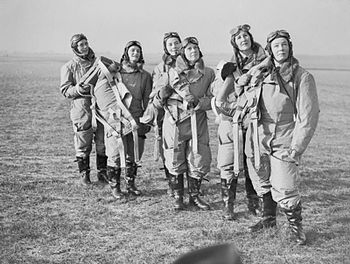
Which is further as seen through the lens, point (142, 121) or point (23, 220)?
point (142, 121)

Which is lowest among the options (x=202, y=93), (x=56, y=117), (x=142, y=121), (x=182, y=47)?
(x=56, y=117)

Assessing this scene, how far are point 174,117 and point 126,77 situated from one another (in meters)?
1.01

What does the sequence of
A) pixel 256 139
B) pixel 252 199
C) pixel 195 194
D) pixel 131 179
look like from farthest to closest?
pixel 131 179, pixel 195 194, pixel 252 199, pixel 256 139

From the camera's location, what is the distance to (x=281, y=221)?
5.51 m

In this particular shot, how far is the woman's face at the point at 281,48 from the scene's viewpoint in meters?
4.55

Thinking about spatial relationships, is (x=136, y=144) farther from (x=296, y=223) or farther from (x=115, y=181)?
(x=296, y=223)

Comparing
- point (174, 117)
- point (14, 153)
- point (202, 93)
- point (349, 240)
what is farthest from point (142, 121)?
point (14, 153)

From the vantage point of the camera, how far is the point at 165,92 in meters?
5.73

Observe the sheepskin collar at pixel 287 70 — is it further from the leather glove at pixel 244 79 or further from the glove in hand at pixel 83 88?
the glove in hand at pixel 83 88

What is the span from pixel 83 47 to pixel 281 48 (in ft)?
10.6

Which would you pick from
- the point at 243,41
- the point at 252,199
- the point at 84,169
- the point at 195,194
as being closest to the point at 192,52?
the point at 243,41

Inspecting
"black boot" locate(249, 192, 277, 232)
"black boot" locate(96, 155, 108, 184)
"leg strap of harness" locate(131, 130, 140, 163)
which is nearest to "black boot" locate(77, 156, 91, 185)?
"black boot" locate(96, 155, 108, 184)

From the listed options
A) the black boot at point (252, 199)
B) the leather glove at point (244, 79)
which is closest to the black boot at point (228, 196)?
the black boot at point (252, 199)

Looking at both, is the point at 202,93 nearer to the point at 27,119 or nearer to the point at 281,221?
the point at 281,221
